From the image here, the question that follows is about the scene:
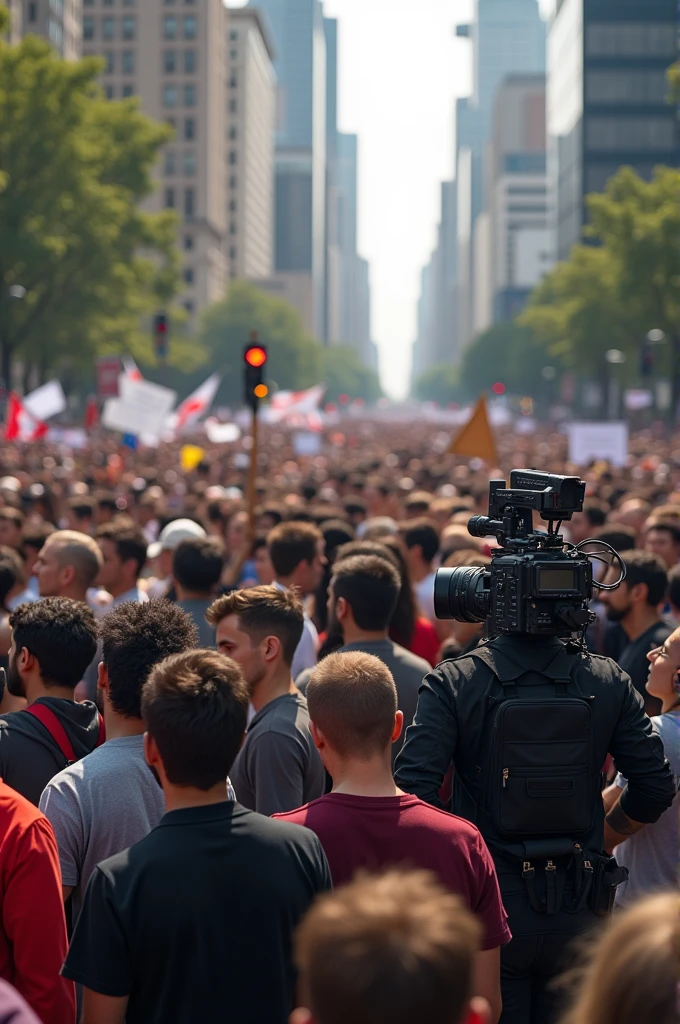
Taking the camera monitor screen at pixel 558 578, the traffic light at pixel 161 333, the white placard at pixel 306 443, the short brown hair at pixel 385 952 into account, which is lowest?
the white placard at pixel 306 443

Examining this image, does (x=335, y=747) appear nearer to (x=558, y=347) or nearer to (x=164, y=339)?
(x=164, y=339)

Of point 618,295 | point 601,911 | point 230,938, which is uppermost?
point 618,295

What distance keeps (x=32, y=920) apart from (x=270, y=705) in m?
1.67

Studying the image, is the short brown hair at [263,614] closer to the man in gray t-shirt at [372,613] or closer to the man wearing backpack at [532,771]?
the man in gray t-shirt at [372,613]

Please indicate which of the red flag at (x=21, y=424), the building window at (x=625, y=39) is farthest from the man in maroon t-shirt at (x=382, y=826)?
the building window at (x=625, y=39)

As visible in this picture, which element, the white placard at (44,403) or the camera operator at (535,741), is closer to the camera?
the camera operator at (535,741)

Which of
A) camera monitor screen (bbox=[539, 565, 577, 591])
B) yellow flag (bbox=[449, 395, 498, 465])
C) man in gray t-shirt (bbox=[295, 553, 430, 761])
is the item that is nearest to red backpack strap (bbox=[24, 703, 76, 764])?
camera monitor screen (bbox=[539, 565, 577, 591])

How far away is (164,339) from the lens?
29812mm

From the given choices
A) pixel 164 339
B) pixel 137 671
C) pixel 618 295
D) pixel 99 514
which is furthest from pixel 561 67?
pixel 137 671

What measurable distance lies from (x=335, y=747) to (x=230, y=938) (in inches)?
31.6

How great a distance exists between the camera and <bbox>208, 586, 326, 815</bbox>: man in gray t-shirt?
475cm

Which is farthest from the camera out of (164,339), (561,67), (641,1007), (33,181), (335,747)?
(561,67)

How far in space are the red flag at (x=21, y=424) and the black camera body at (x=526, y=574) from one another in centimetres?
2175

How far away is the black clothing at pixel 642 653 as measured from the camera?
7133 millimetres
